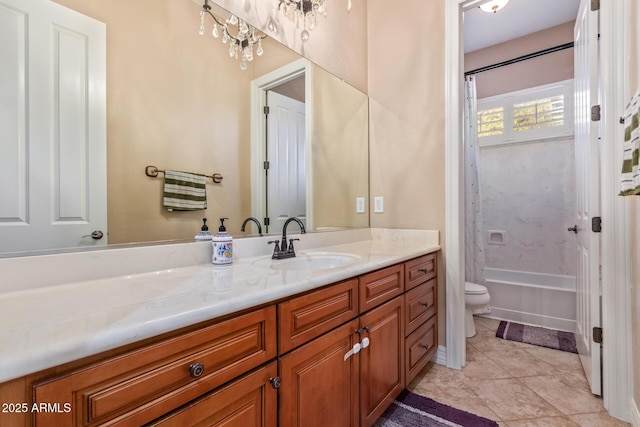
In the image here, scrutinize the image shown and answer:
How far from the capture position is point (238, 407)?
0.74 metres

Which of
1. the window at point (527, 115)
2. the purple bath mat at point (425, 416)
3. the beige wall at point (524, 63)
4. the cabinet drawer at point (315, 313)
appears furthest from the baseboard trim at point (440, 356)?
the beige wall at point (524, 63)

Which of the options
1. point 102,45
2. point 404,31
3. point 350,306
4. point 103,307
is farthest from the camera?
point 404,31

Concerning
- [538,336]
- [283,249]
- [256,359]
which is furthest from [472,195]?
[256,359]

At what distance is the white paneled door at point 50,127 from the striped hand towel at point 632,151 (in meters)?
1.78

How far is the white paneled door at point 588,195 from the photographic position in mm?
1575

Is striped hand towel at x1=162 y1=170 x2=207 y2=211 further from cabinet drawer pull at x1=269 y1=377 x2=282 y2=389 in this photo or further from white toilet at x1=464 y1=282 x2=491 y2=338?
white toilet at x1=464 y1=282 x2=491 y2=338

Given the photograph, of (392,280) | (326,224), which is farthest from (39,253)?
(326,224)

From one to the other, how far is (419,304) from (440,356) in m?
0.56

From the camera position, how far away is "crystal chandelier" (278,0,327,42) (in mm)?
1709

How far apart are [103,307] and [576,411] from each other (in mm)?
2069

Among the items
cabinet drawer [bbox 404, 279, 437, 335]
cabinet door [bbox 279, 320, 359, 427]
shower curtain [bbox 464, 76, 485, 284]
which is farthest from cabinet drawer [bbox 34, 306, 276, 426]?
shower curtain [bbox 464, 76, 485, 284]

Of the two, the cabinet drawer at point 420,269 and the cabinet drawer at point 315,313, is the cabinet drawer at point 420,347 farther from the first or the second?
the cabinet drawer at point 315,313

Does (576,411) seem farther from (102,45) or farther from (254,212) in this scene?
(102,45)

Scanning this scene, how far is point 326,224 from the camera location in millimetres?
1976
